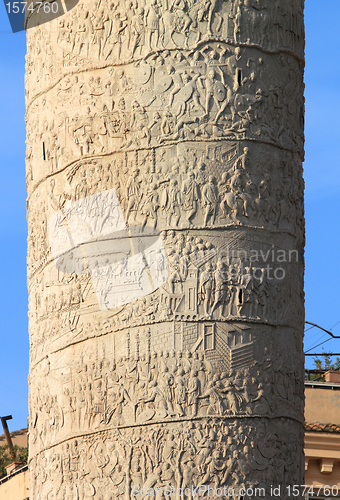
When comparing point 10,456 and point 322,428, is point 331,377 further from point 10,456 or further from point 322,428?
point 10,456

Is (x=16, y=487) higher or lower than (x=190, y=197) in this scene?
lower

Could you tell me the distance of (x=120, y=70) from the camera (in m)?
5.75

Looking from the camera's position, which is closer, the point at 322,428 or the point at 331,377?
the point at 322,428

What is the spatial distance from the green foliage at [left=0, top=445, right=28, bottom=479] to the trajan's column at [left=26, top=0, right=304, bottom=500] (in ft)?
42.5

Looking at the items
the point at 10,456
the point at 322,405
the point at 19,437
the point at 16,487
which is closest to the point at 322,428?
the point at 322,405

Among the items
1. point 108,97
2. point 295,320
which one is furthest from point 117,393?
point 108,97

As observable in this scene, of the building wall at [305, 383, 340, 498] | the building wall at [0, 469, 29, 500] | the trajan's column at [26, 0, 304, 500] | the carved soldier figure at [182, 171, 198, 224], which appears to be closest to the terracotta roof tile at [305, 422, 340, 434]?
the building wall at [305, 383, 340, 498]

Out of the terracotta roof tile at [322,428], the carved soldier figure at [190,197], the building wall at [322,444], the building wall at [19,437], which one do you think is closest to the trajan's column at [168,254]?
the carved soldier figure at [190,197]

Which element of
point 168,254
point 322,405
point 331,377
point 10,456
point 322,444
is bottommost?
point 10,456

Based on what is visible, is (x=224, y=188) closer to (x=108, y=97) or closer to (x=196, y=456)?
(x=108, y=97)

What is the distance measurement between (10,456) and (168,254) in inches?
584

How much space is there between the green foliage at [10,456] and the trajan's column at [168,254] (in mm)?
12947

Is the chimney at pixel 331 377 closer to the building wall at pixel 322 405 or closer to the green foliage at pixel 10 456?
the building wall at pixel 322 405

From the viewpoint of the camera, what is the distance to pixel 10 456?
19578 mm
